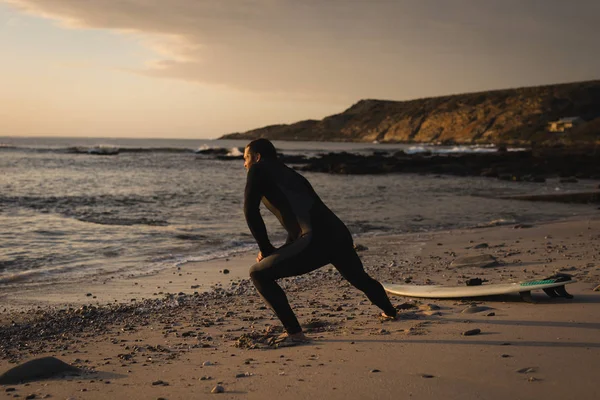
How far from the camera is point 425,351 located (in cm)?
477

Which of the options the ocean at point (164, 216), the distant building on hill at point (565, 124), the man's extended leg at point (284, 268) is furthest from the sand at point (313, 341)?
the distant building on hill at point (565, 124)

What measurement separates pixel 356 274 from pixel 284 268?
0.78 meters

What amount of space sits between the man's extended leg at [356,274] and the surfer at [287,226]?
0.25ft

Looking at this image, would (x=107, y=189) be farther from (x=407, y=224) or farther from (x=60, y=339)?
(x=60, y=339)

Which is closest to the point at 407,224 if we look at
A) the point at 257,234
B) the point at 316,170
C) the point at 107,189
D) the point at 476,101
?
the point at 257,234

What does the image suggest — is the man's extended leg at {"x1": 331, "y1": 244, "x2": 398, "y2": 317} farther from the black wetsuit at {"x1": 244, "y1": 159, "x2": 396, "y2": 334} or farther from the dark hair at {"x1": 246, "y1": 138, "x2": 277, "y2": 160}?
the dark hair at {"x1": 246, "y1": 138, "x2": 277, "y2": 160}

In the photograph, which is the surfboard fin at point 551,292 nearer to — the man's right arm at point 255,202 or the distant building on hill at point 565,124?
the man's right arm at point 255,202

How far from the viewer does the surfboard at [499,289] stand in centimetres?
625

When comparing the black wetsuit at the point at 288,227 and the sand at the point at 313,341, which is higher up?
the black wetsuit at the point at 288,227

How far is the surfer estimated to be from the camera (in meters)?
5.28

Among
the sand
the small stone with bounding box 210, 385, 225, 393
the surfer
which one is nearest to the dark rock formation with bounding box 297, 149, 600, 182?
the sand

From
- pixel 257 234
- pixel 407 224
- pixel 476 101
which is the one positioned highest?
pixel 476 101

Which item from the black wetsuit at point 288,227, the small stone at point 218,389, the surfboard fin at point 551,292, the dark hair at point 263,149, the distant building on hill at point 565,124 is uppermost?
the distant building on hill at point 565,124

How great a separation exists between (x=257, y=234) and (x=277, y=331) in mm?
1131
